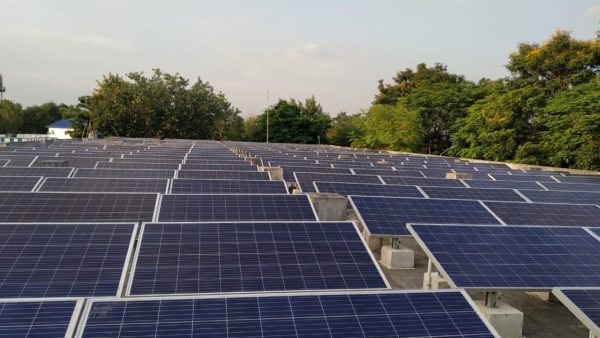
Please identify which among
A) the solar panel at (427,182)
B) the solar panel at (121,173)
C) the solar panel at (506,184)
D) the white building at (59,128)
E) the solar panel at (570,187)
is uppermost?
the solar panel at (121,173)

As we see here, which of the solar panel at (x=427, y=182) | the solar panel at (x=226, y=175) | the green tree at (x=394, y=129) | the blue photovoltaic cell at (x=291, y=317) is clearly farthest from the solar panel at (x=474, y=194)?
the green tree at (x=394, y=129)

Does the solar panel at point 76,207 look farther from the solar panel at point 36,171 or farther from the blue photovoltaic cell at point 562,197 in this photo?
the blue photovoltaic cell at point 562,197

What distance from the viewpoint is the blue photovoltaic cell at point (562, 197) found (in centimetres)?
1443

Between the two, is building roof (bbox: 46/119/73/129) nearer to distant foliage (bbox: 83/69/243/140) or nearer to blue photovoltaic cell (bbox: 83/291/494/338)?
distant foliage (bbox: 83/69/243/140)

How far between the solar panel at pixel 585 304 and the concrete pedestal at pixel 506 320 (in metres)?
1.42

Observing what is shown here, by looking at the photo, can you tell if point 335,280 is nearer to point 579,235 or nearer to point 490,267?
point 490,267

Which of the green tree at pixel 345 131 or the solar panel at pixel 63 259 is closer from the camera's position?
the solar panel at pixel 63 259

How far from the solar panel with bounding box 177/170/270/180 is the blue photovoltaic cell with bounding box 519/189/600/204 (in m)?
8.81

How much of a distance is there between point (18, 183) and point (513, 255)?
1268 centimetres

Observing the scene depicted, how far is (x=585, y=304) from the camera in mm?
5516

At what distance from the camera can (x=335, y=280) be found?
597cm

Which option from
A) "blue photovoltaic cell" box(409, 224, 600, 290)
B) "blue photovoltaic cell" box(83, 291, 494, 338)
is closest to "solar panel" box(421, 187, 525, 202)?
"blue photovoltaic cell" box(409, 224, 600, 290)

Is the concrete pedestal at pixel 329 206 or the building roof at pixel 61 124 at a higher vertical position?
the concrete pedestal at pixel 329 206

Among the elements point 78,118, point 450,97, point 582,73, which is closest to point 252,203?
point 582,73
